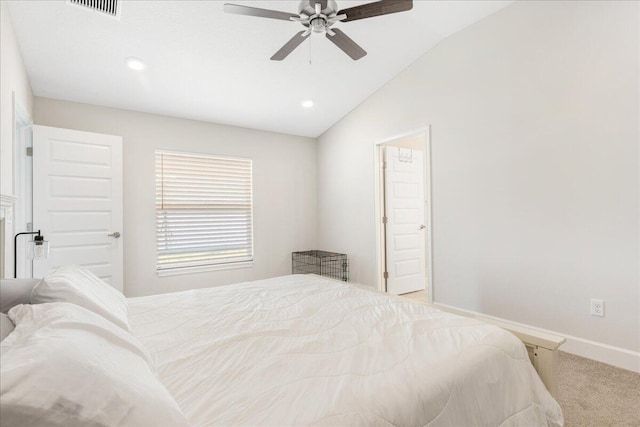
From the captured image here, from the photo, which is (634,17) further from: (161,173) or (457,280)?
(161,173)

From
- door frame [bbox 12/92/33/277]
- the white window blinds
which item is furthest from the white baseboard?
door frame [bbox 12/92/33/277]

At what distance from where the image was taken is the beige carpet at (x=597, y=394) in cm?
171

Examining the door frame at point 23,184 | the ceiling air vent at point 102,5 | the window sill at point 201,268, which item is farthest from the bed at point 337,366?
the window sill at point 201,268

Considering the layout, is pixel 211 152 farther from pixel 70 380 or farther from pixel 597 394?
pixel 597 394

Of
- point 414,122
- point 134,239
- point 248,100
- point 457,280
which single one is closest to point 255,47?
point 248,100

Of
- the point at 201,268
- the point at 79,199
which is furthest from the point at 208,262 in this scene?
the point at 79,199

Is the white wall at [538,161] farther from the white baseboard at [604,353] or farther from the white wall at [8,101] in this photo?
the white wall at [8,101]

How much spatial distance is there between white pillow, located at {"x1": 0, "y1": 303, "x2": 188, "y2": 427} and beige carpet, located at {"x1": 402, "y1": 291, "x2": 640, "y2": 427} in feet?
6.88

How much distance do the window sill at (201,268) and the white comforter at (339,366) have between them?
218 centimetres

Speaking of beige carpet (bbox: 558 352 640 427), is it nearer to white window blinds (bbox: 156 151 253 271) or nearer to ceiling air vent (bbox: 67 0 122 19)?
white window blinds (bbox: 156 151 253 271)

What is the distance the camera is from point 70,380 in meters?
0.58

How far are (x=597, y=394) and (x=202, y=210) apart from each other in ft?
13.5

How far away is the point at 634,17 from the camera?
7.15 ft

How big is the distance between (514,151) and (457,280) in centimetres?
138
